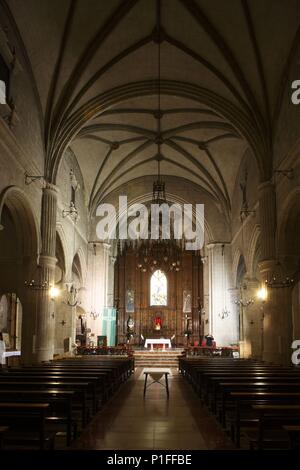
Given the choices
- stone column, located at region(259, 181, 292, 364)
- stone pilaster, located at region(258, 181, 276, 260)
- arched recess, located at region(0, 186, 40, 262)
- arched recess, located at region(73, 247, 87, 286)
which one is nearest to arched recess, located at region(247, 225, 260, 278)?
stone pilaster, located at region(258, 181, 276, 260)

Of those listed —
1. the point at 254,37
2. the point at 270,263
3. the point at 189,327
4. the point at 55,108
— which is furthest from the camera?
the point at 189,327

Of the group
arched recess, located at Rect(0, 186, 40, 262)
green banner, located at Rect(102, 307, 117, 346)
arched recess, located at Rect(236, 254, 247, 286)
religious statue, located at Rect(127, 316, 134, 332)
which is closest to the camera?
arched recess, located at Rect(0, 186, 40, 262)

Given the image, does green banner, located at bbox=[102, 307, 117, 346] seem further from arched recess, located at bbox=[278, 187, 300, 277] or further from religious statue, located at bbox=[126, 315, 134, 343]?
arched recess, located at bbox=[278, 187, 300, 277]

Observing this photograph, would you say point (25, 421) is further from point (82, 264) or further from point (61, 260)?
point (82, 264)

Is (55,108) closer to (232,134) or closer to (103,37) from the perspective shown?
(103,37)

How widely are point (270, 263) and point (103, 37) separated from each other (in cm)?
1049

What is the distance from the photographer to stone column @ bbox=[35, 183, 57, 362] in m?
19.5

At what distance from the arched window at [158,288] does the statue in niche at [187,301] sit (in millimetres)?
1664

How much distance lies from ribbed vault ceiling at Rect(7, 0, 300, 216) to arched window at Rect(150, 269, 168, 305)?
18342mm

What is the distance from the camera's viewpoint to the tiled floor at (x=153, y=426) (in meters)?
7.87

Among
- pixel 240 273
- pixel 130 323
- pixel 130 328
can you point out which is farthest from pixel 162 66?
pixel 130 323

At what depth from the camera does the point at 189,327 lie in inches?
1613

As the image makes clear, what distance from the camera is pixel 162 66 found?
68.6ft

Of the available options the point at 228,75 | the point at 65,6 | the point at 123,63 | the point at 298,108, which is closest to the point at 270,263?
the point at 298,108
